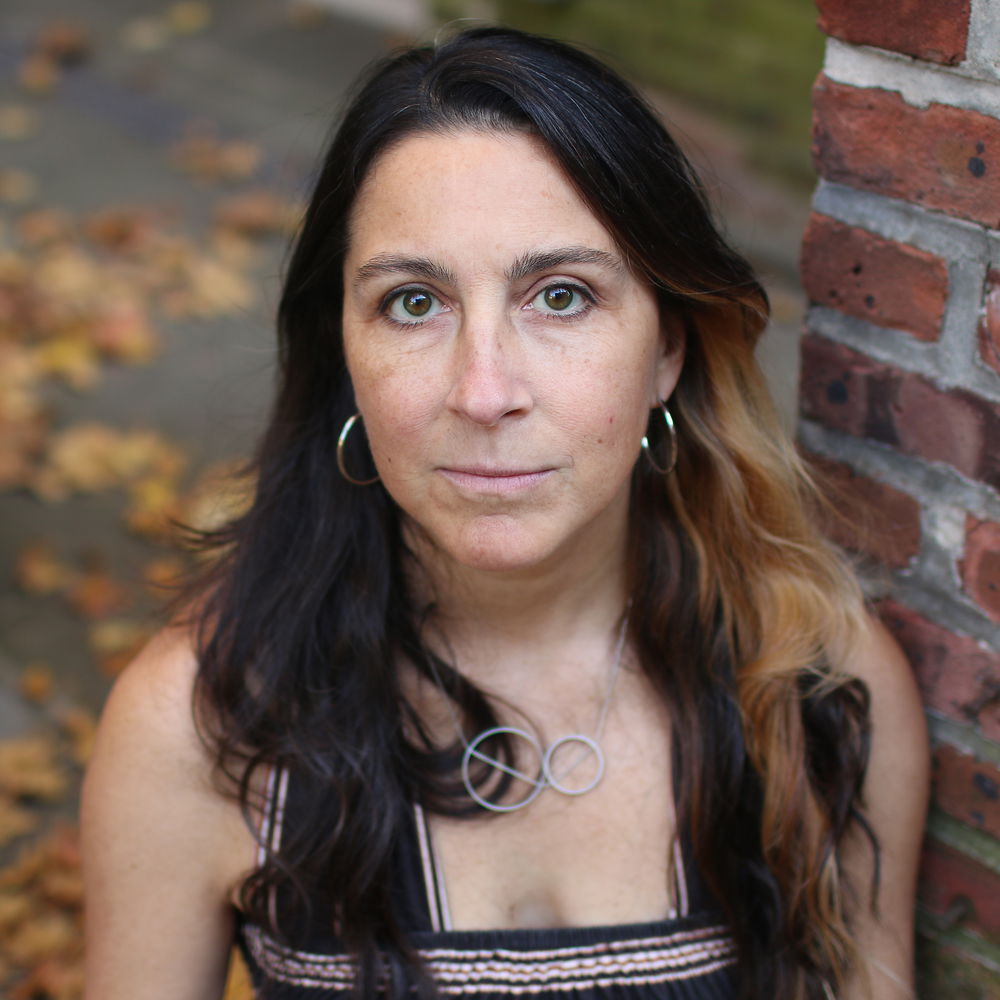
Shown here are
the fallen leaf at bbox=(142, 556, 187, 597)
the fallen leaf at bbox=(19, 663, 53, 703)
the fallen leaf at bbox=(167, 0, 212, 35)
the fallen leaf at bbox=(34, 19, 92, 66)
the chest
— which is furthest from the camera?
the fallen leaf at bbox=(167, 0, 212, 35)

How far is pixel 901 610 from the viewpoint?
6.30ft

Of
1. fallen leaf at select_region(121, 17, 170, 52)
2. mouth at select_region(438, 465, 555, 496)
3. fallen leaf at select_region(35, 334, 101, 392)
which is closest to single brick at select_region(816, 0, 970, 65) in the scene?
mouth at select_region(438, 465, 555, 496)

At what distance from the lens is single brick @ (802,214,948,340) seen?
167 centimetres

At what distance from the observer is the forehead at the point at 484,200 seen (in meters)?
1.59

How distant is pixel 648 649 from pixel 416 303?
67 cm

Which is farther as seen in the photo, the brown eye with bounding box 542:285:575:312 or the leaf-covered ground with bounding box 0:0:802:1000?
the leaf-covered ground with bounding box 0:0:802:1000

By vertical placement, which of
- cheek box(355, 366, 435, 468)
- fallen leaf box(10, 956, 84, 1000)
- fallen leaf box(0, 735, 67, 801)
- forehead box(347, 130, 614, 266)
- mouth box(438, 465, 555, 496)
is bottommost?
fallen leaf box(10, 956, 84, 1000)

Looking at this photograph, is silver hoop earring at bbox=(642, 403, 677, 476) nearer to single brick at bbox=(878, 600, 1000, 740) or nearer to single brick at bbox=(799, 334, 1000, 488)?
single brick at bbox=(799, 334, 1000, 488)

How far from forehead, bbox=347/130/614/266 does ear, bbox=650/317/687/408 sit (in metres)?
0.23

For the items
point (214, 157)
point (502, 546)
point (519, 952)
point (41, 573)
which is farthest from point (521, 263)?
point (214, 157)

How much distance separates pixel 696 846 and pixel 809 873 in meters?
0.16

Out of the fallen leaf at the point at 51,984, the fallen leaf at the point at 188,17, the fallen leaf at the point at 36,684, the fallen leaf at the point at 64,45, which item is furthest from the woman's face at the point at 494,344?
the fallen leaf at the point at 188,17

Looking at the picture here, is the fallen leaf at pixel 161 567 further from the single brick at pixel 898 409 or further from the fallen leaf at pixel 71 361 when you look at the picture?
the single brick at pixel 898 409

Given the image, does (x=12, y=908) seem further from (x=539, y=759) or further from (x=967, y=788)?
(x=967, y=788)
